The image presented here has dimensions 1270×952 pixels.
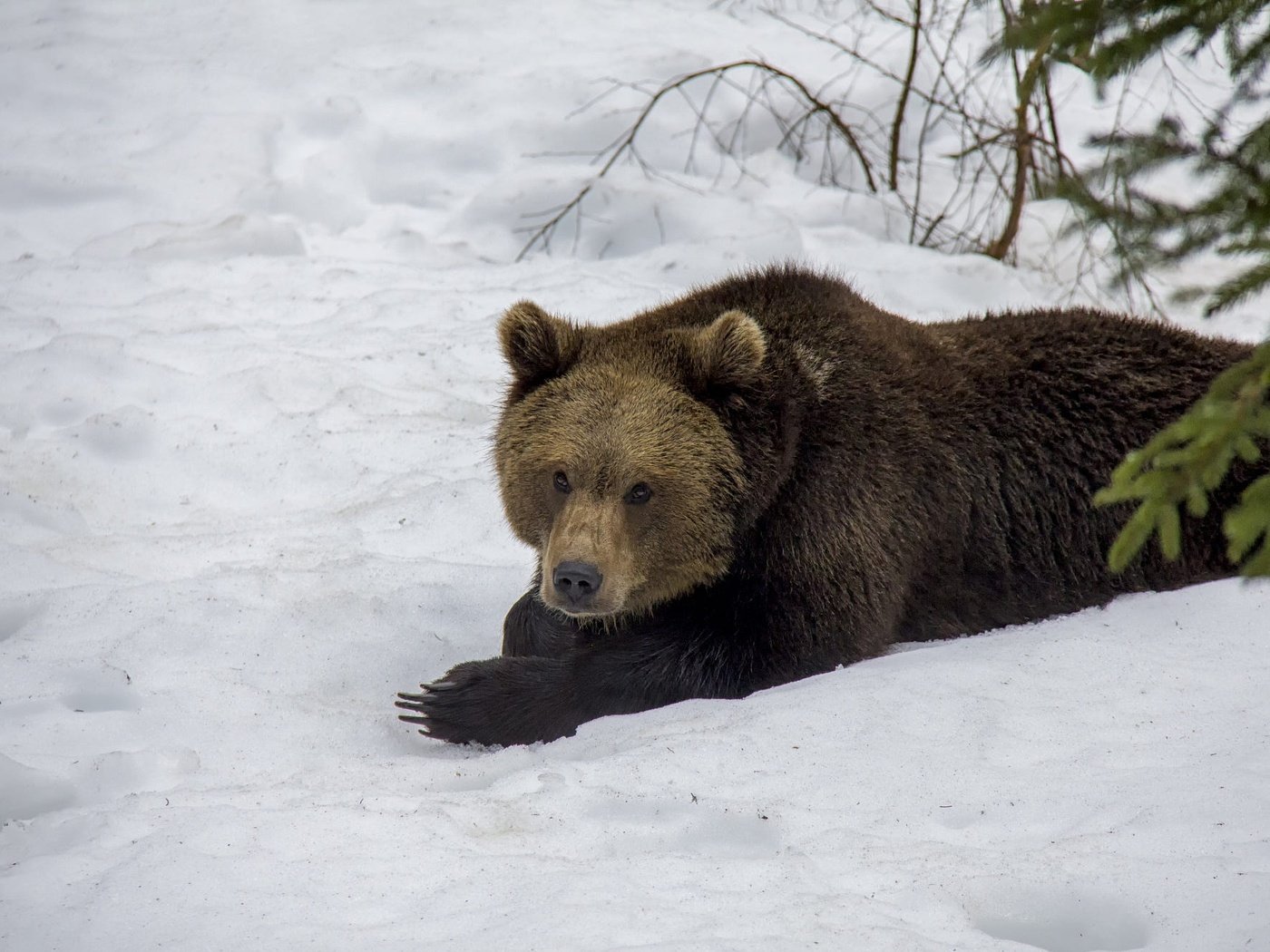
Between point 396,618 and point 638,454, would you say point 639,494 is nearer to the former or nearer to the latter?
point 638,454

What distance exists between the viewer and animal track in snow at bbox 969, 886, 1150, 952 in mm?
3256

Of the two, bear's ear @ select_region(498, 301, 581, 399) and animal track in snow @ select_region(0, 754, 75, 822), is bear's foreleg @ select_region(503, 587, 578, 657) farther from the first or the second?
animal track in snow @ select_region(0, 754, 75, 822)

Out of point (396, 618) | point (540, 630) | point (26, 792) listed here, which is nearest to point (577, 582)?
point (540, 630)

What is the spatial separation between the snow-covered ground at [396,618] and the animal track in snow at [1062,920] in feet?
0.04

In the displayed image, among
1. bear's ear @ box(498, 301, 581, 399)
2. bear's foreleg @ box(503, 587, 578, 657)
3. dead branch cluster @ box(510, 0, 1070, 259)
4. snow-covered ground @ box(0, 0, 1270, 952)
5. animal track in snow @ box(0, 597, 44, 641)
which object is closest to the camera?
snow-covered ground @ box(0, 0, 1270, 952)

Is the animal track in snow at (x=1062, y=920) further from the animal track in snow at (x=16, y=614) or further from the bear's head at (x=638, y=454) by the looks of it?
the animal track in snow at (x=16, y=614)

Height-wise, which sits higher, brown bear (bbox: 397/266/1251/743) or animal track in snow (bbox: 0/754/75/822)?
brown bear (bbox: 397/266/1251/743)

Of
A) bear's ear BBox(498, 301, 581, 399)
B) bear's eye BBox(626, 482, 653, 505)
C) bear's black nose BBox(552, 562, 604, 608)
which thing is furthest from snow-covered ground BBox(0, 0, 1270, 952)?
bear's ear BBox(498, 301, 581, 399)

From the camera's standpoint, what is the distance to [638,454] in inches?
201

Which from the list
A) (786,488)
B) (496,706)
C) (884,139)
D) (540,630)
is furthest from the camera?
(884,139)

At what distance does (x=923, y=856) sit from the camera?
3.55 m

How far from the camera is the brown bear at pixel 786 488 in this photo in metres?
5.09

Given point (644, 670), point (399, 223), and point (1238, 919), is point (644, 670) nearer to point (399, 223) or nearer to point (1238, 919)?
point (1238, 919)

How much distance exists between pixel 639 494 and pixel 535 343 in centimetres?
77
